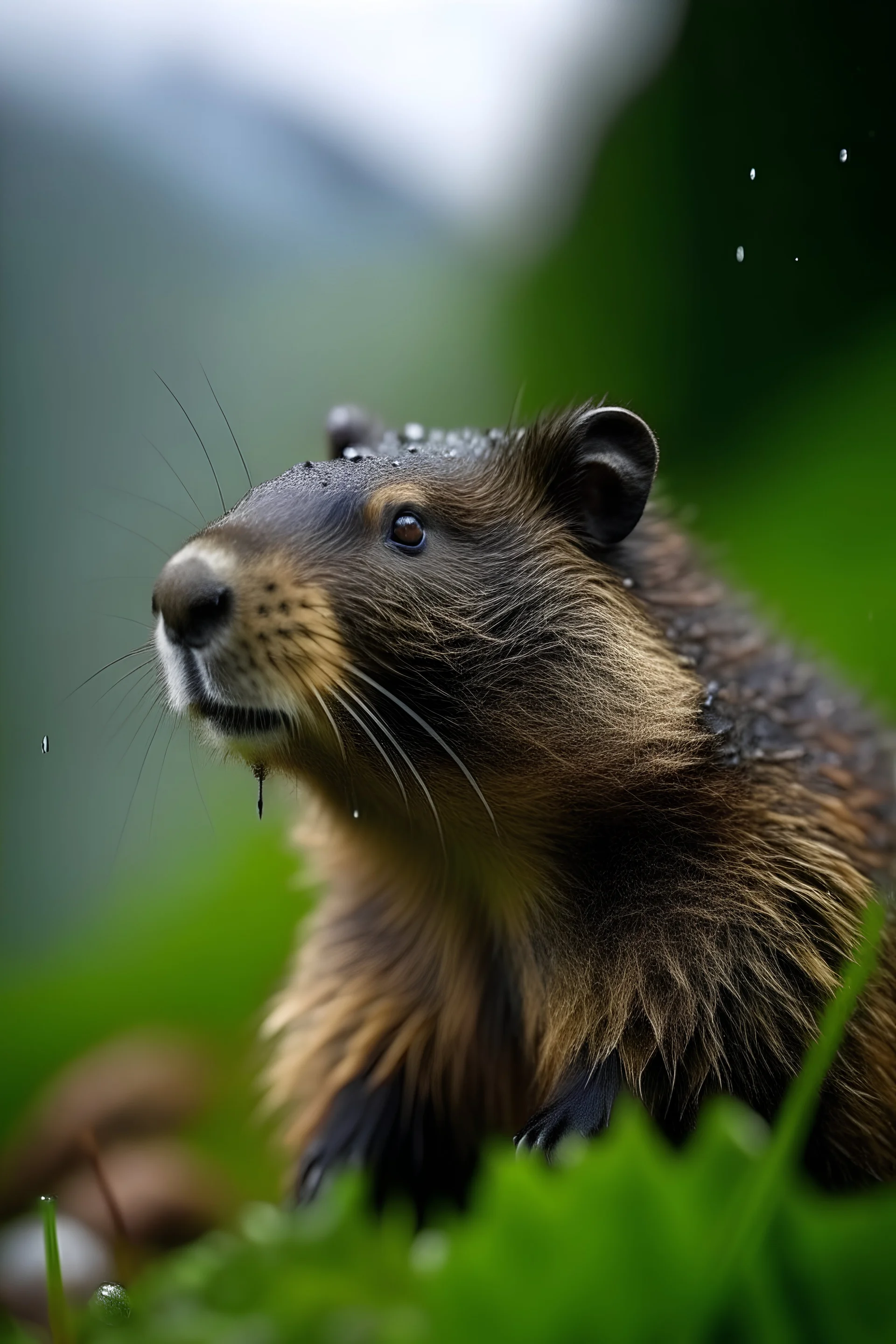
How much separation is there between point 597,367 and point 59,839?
195 cm

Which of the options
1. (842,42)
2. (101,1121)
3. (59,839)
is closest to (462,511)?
(842,42)

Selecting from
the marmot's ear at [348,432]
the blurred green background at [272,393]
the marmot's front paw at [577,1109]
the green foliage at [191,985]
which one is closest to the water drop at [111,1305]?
the marmot's front paw at [577,1109]

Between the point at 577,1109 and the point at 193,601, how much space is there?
53cm

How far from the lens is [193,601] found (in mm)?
996

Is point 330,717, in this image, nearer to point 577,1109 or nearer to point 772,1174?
point 577,1109

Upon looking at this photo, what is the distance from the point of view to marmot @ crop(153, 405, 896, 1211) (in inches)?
42.0

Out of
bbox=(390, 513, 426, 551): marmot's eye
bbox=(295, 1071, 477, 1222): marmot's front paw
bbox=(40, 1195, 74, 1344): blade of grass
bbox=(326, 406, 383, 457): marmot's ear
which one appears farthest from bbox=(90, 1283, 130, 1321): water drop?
bbox=(326, 406, 383, 457): marmot's ear

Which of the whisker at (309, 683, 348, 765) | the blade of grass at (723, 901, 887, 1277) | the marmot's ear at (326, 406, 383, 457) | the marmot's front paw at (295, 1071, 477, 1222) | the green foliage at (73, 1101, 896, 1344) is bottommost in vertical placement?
the marmot's front paw at (295, 1071, 477, 1222)

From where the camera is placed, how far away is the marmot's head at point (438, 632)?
104 centimetres


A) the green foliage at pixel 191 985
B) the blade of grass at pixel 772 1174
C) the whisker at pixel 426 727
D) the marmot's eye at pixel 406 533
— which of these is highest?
the marmot's eye at pixel 406 533

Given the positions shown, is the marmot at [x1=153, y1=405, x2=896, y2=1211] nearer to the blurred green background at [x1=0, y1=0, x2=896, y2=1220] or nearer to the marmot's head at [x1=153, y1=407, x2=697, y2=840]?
the marmot's head at [x1=153, y1=407, x2=697, y2=840]

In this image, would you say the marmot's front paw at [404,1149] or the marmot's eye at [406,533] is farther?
the marmot's front paw at [404,1149]

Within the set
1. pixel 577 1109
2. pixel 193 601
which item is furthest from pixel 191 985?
pixel 193 601

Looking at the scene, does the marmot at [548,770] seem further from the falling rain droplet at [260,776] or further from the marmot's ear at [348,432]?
the marmot's ear at [348,432]
